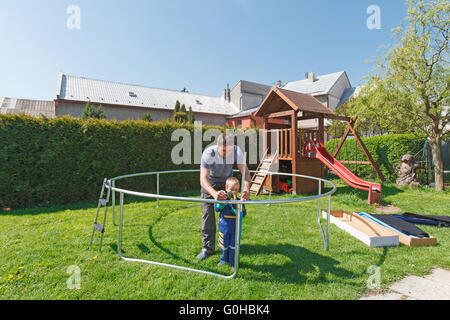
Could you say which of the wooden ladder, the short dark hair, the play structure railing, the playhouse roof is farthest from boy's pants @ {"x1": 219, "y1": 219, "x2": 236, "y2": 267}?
the playhouse roof

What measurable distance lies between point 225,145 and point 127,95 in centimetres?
2559

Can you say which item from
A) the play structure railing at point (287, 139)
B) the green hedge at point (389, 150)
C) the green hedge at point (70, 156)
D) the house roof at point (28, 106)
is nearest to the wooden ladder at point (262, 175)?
the play structure railing at point (287, 139)

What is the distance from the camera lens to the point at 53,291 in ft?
8.48

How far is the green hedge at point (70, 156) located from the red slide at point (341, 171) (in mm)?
5577

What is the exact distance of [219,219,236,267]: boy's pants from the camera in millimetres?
3064

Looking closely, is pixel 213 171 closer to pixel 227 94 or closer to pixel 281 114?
pixel 281 114

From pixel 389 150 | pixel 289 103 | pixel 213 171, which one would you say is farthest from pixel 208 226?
pixel 389 150

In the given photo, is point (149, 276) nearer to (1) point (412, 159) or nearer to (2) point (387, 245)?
(2) point (387, 245)

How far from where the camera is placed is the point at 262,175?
8672mm

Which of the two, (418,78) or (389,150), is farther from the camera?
(389,150)

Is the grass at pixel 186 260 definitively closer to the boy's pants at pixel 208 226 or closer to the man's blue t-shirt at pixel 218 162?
the boy's pants at pixel 208 226

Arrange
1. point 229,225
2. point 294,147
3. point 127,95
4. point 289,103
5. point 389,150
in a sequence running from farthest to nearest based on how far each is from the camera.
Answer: point 127,95 < point 389,150 < point 294,147 < point 289,103 < point 229,225

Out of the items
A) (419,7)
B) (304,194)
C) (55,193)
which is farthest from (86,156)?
(419,7)

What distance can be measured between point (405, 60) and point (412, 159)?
3986 millimetres
